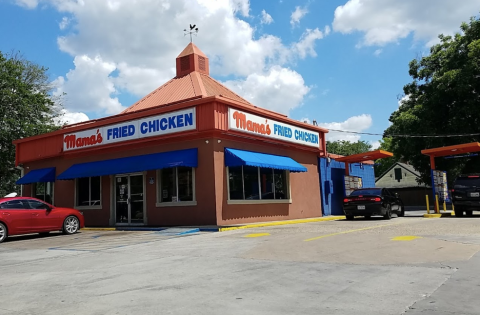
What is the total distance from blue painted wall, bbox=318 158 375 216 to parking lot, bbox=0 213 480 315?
12.0 m

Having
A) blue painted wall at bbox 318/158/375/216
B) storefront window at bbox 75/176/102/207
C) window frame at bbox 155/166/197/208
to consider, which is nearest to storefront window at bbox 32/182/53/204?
storefront window at bbox 75/176/102/207

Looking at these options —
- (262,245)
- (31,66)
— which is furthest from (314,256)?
(31,66)

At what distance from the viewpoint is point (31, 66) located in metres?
33.3

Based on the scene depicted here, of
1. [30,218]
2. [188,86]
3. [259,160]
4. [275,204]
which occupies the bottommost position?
[30,218]

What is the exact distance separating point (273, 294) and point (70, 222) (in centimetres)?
1269

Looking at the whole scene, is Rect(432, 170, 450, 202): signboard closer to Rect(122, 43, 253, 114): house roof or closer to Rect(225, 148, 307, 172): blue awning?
Rect(225, 148, 307, 172): blue awning

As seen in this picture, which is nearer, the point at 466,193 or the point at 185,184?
the point at 185,184

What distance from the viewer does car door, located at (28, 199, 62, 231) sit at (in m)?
15.0

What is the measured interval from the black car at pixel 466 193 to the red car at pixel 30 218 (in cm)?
1656

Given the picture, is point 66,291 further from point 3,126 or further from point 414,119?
point 414,119

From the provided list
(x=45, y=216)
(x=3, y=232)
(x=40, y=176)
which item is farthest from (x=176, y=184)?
(x=40, y=176)

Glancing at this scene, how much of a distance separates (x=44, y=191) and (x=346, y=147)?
6328cm

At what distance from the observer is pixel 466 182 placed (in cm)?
1908

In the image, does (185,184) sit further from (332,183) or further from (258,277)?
(258,277)
